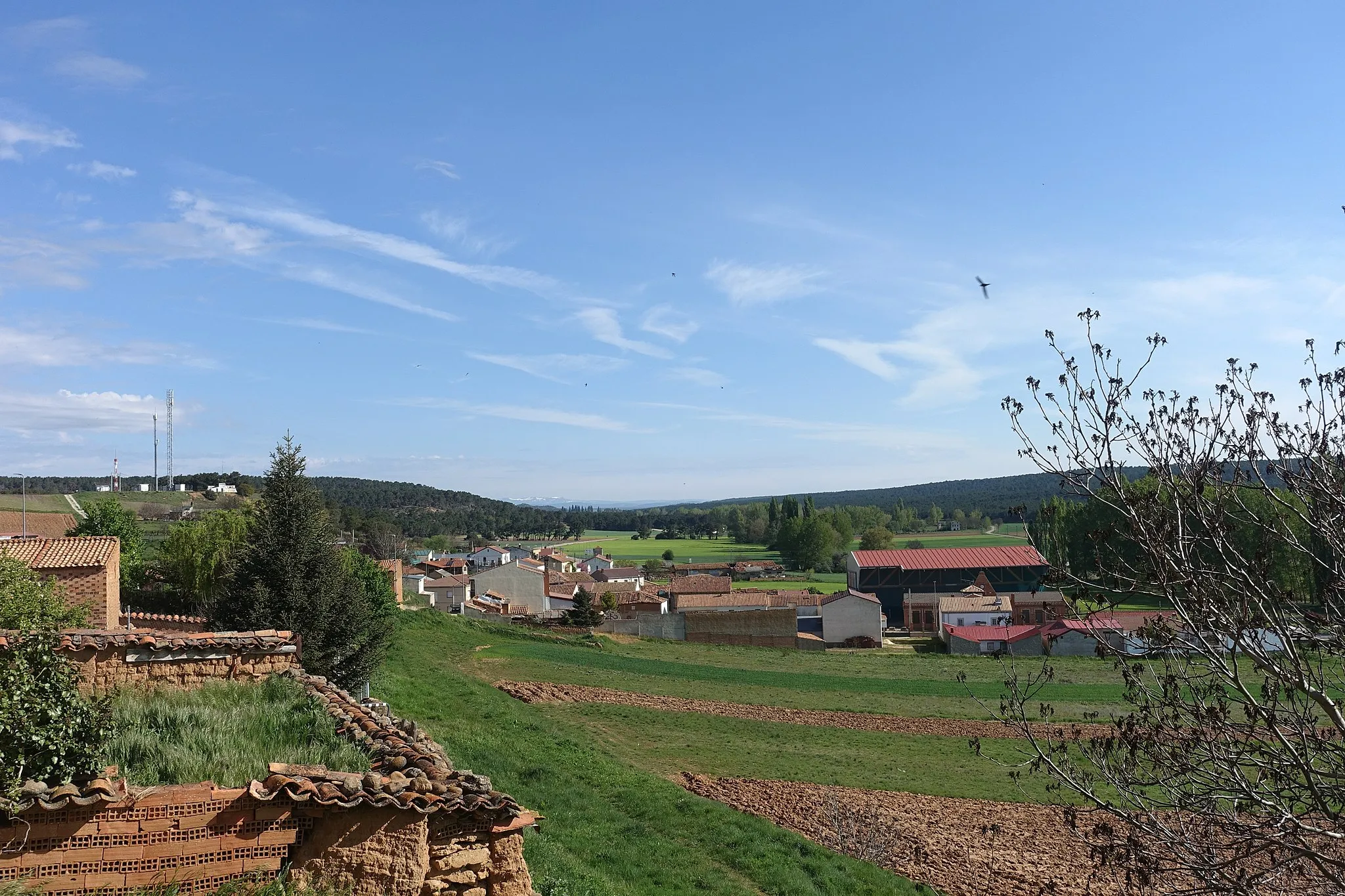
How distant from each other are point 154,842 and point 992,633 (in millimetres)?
67421

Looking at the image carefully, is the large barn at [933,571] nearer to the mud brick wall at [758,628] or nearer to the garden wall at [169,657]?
the mud brick wall at [758,628]

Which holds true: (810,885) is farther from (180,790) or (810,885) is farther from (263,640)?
(180,790)

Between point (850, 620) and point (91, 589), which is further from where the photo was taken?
point (850, 620)

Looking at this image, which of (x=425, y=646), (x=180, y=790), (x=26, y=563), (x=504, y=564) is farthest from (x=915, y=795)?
(x=504, y=564)

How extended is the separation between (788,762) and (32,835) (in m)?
24.0

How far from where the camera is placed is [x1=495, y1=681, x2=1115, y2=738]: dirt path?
3519 centimetres

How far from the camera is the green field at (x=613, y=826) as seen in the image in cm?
1372

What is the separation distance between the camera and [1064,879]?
16688 mm

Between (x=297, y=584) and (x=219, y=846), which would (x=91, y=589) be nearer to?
(x=297, y=584)

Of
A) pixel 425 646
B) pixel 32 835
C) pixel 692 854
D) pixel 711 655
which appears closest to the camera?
pixel 32 835

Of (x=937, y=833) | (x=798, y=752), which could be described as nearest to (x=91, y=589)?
(x=798, y=752)

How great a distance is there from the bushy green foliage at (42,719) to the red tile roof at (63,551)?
18988mm

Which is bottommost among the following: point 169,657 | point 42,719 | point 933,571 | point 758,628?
point 758,628

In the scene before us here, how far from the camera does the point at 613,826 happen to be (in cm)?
1681
